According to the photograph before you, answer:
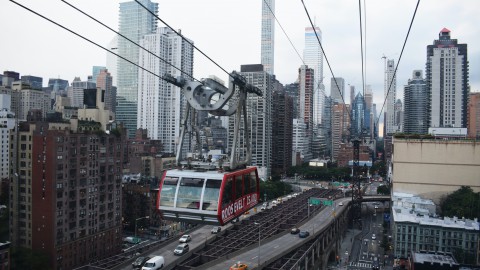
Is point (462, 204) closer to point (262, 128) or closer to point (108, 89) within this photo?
point (262, 128)

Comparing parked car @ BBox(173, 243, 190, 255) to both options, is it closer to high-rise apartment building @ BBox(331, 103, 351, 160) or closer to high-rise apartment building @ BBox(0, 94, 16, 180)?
high-rise apartment building @ BBox(0, 94, 16, 180)

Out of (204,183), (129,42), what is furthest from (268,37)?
(204,183)

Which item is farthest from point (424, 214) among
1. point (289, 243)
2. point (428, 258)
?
point (289, 243)

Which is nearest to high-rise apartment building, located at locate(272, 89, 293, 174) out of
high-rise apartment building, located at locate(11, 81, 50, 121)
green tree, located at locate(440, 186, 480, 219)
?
green tree, located at locate(440, 186, 480, 219)

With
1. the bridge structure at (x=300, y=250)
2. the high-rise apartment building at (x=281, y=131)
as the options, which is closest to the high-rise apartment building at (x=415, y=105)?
the high-rise apartment building at (x=281, y=131)

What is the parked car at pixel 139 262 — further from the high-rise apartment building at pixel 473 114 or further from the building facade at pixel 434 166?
the high-rise apartment building at pixel 473 114
